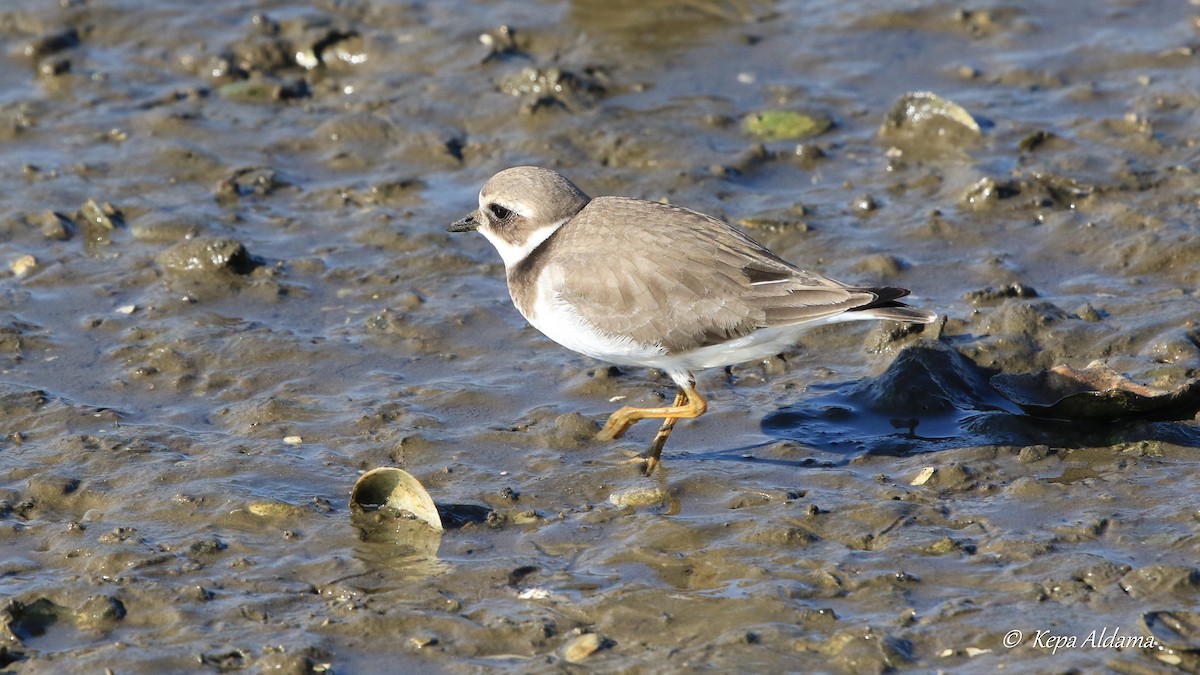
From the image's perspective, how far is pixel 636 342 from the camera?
23.6ft

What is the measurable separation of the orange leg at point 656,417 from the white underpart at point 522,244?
1037 millimetres

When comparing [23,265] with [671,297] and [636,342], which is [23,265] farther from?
[671,297]

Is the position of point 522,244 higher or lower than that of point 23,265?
higher

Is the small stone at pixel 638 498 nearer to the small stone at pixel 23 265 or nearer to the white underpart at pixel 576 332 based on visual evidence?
the white underpart at pixel 576 332

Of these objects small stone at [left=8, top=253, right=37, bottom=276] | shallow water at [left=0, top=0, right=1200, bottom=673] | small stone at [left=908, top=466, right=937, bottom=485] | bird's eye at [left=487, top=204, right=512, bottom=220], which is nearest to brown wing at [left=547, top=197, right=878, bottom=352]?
bird's eye at [left=487, top=204, right=512, bottom=220]

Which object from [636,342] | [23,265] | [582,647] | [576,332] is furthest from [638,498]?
[23,265]

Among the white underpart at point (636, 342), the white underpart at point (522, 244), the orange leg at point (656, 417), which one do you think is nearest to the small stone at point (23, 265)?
the white underpart at point (522, 244)

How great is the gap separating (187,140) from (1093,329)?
684 centimetres

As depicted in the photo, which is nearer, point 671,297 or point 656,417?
point 671,297

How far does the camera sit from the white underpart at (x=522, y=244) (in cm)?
768

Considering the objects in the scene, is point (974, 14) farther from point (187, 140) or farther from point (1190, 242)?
point (187, 140)

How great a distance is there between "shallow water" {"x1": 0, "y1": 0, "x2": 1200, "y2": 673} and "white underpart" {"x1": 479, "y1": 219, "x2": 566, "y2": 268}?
80 cm

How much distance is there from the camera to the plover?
7.11 m

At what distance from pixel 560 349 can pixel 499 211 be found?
3.70 feet
